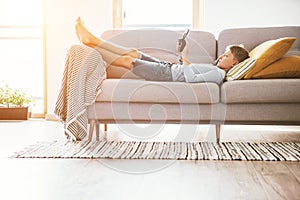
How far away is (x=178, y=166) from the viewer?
7.33ft

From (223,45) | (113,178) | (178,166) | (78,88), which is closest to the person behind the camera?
(113,178)

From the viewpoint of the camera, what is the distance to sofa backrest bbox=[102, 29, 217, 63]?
11.7ft

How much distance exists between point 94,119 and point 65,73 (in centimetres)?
37

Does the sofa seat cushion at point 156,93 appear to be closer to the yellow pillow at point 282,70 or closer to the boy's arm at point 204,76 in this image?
the boy's arm at point 204,76

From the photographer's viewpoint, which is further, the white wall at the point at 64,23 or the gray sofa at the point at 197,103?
the white wall at the point at 64,23

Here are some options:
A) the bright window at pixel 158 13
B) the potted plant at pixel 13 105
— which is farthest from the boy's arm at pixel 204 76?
the potted plant at pixel 13 105

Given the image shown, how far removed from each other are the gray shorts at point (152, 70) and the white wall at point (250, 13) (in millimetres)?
1640

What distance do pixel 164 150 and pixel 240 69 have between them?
2.90 ft

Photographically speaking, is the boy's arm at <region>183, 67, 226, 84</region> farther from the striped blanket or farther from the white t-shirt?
the striped blanket

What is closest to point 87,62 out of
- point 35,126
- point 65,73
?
point 65,73

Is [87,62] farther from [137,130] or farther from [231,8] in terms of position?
[231,8]

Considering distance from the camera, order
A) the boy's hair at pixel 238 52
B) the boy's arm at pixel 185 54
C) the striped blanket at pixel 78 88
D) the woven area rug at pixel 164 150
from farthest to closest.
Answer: the boy's arm at pixel 185 54
the boy's hair at pixel 238 52
the striped blanket at pixel 78 88
the woven area rug at pixel 164 150

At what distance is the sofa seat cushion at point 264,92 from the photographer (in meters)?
2.91

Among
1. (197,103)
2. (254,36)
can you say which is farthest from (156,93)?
(254,36)
